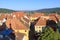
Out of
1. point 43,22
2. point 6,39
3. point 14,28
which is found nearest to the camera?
point 6,39

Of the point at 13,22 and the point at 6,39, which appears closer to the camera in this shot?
the point at 6,39

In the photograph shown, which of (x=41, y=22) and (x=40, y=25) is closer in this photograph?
(x=40, y=25)

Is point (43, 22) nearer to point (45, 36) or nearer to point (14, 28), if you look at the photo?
point (14, 28)

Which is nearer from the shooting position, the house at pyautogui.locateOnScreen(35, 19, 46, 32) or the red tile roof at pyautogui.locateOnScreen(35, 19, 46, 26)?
the house at pyautogui.locateOnScreen(35, 19, 46, 32)

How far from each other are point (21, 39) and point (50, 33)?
1682 centimetres

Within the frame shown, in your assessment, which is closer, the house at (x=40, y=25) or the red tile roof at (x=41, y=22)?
the house at (x=40, y=25)

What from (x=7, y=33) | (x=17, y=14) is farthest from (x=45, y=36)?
(x=17, y=14)

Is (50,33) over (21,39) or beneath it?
over

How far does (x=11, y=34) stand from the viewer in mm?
42938

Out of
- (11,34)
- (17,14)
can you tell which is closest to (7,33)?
(11,34)

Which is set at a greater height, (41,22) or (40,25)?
(41,22)

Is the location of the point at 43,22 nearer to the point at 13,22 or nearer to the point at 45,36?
the point at 13,22

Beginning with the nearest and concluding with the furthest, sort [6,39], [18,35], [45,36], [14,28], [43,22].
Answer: [45,36] < [6,39] < [18,35] < [14,28] < [43,22]

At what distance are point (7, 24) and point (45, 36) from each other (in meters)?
26.8
